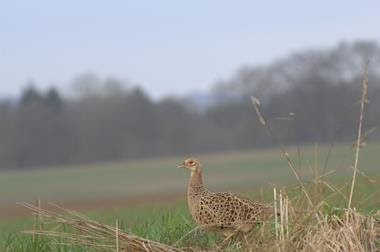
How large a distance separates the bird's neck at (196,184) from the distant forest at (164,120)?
2573 inches

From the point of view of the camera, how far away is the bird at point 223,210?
7.20 metres

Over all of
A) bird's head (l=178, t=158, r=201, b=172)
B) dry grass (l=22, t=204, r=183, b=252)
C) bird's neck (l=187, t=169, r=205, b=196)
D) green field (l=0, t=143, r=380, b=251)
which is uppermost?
bird's head (l=178, t=158, r=201, b=172)

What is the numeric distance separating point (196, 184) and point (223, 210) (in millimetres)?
654

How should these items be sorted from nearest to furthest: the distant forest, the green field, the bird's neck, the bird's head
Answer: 1. the bird's neck
2. the bird's head
3. the green field
4. the distant forest

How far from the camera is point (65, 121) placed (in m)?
84.2

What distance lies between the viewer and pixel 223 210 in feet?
24.8

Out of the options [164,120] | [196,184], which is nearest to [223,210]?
[196,184]

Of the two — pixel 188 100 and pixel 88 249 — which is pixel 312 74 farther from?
pixel 88 249

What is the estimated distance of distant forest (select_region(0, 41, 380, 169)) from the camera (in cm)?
7719

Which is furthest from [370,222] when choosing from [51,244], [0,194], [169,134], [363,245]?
[169,134]

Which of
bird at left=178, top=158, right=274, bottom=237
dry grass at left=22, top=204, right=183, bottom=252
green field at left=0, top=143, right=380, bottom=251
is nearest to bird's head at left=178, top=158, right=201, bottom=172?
bird at left=178, top=158, right=274, bottom=237

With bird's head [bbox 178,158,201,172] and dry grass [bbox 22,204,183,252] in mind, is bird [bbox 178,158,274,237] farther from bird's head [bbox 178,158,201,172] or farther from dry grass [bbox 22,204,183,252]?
dry grass [bbox 22,204,183,252]

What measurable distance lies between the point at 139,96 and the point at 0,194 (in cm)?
3364

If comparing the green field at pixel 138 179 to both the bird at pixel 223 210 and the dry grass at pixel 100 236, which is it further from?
the dry grass at pixel 100 236
